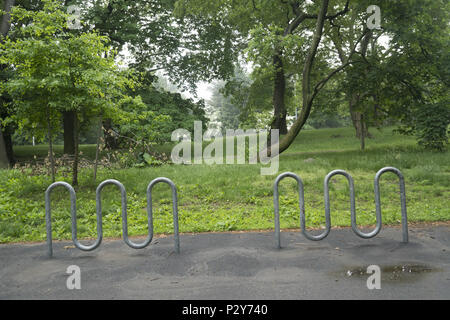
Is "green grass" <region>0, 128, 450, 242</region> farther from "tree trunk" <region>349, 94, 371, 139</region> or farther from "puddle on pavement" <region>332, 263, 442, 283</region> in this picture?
"tree trunk" <region>349, 94, 371, 139</region>

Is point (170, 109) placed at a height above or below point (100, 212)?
above

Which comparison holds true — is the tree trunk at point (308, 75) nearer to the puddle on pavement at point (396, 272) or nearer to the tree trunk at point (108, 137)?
the tree trunk at point (108, 137)

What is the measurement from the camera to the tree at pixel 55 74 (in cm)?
842

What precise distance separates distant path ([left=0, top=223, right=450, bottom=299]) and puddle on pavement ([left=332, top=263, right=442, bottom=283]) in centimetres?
1

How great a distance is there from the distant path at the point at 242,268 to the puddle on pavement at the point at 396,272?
0.03 ft

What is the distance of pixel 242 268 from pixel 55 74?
619 centimetres

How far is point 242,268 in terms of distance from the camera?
15.5 ft

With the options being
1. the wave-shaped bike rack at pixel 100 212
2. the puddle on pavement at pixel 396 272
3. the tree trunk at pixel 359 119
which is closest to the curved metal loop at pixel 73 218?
the wave-shaped bike rack at pixel 100 212

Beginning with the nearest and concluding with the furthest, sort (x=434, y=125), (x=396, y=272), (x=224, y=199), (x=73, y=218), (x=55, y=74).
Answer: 1. (x=396, y=272)
2. (x=73, y=218)
3. (x=55, y=74)
4. (x=224, y=199)
5. (x=434, y=125)

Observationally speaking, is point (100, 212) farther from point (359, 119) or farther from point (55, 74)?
point (359, 119)

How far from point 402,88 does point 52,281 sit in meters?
15.3

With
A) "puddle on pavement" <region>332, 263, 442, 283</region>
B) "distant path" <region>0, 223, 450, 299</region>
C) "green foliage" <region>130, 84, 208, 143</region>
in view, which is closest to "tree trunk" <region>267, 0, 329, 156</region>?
"green foliage" <region>130, 84, 208, 143</region>

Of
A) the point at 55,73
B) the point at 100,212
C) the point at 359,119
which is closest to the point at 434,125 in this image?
the point at 359,119
